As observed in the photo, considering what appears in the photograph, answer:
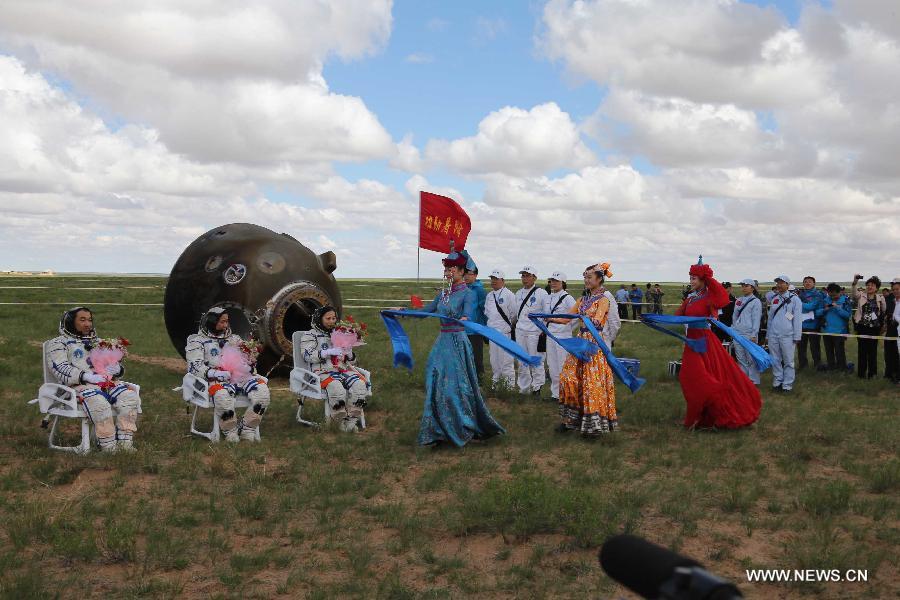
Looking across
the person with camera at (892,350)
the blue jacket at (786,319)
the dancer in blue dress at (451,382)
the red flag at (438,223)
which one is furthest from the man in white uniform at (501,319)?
the person with camera at (892,350)

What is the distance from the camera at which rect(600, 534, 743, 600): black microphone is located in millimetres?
1398

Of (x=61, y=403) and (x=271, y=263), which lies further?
(x=271, y=263)

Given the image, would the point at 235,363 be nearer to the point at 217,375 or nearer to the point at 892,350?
the point at 217,375

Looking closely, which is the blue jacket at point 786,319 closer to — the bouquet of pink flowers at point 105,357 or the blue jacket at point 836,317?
the blue jacket at point 836,317

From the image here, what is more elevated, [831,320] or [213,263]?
[213,263]

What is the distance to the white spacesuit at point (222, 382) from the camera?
28.0ft

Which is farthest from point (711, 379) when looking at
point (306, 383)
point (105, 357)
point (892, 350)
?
point (105, 357)

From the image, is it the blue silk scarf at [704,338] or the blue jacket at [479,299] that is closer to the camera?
the blue silk scarf at [704,338]

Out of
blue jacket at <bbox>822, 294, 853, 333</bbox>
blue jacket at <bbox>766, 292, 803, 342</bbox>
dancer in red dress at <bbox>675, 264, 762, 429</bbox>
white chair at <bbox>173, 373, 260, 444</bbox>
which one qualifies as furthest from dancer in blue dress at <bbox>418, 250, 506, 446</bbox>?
blue jacket at <bbox>822, 294, 853, 333</bbox>

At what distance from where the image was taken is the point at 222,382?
866 centimetres

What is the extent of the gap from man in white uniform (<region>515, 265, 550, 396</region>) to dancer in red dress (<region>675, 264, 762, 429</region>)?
2.91m

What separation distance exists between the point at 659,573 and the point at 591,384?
724cm

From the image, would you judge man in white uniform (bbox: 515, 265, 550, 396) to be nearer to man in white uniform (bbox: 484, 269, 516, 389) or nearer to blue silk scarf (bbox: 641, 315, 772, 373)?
man in white uniform (bbox: 484, 269, 516, 389)

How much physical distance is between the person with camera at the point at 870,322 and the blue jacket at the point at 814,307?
2.80 feet
